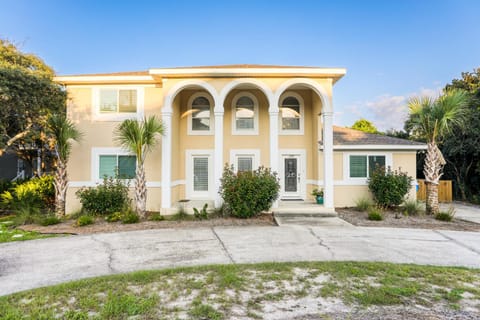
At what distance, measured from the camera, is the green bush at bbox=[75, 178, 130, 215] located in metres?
9.27

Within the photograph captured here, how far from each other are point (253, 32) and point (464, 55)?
12966 mm

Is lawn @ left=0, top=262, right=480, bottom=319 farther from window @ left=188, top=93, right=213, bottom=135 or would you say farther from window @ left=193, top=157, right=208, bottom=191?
window @ left=188, top=93, right=213, bottom=135

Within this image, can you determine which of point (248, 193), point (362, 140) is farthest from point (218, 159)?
point (362, 140)

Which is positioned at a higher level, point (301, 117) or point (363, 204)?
point (301, 117)

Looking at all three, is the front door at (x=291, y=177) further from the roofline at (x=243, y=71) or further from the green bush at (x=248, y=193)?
the roofline at (x=243, y=71)

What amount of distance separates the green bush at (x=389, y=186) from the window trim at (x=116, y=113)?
1025cm

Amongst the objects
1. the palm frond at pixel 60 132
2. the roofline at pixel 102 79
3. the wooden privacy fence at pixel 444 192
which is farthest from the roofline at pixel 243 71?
the wooden privacy fence at pixel 444 192

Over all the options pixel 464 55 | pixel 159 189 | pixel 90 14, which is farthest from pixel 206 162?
pixel 464 55

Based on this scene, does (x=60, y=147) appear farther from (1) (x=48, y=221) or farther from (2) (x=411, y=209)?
(2) (x=411, y=209)

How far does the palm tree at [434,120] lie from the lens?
903 centimetres

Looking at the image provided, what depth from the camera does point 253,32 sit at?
48.8ft

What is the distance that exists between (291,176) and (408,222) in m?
4.81

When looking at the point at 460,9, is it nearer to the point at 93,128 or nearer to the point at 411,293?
the point at 411,293

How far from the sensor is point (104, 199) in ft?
30.5
